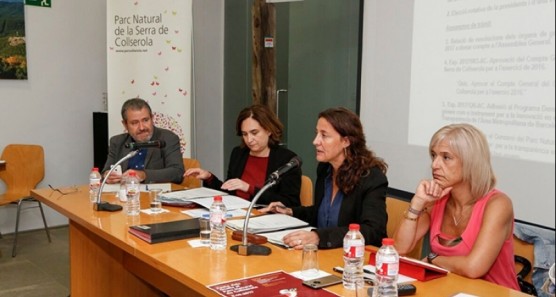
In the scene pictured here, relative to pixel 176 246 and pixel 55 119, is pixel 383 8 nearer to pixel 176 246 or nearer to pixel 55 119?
pixel 176 246

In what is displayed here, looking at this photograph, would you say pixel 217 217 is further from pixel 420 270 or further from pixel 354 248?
pixel 420 270

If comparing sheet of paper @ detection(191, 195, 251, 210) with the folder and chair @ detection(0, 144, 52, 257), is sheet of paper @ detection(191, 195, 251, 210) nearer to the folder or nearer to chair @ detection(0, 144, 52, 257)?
the folder

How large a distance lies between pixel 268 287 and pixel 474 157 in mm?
939

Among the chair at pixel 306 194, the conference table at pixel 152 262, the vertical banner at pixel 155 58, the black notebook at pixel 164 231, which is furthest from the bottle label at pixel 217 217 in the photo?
the vertical banner at pixel 155 58

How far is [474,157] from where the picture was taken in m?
2.10

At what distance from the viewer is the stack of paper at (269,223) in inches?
95.4

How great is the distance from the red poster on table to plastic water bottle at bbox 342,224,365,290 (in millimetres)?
101

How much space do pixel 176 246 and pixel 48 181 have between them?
368 cm

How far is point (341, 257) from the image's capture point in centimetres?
210

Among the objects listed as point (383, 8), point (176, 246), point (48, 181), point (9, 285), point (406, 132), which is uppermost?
point (383, 8)

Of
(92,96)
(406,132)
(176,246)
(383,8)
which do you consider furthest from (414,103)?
(92,96)

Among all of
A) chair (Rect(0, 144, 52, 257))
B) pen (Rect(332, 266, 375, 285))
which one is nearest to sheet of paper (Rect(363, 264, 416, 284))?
pen (Rect(332, 266, 375, 285))

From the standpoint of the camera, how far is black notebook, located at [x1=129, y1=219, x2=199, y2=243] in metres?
2.26

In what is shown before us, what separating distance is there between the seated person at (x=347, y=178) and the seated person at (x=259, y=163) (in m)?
0.42
